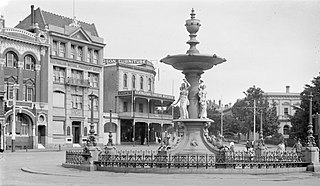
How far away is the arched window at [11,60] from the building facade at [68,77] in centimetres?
430

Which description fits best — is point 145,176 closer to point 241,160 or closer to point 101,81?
point 241,160

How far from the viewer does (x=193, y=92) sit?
1062 inches

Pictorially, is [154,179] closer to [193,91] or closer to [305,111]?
[193,91]

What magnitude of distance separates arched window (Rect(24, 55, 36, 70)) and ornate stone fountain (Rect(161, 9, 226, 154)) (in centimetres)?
4216

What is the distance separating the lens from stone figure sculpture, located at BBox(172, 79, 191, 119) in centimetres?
2634

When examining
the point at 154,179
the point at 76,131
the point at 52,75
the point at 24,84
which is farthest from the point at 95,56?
the point at 154,179

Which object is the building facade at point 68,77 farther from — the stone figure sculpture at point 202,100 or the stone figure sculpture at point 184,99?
the stone figure sculpture at point 202,100

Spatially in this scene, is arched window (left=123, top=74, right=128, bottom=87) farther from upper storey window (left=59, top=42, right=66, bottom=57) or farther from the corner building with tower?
upper storey window (left=59, top=42, right=66, bottom=57)

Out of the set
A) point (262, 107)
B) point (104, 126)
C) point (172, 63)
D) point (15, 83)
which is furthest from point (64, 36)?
point (172, 63)

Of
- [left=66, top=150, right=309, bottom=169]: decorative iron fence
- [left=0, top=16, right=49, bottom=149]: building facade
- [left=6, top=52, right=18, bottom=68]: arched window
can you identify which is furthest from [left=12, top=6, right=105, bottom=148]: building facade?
[left=66, top=150, right=309, bottom=169]: decorative iron fence

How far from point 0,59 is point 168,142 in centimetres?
4112

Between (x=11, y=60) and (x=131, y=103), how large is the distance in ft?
84.8

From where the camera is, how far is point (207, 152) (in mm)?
25531

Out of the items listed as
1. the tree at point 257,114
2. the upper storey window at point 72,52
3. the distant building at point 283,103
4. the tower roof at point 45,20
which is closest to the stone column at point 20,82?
the tower roof at point 45,20
